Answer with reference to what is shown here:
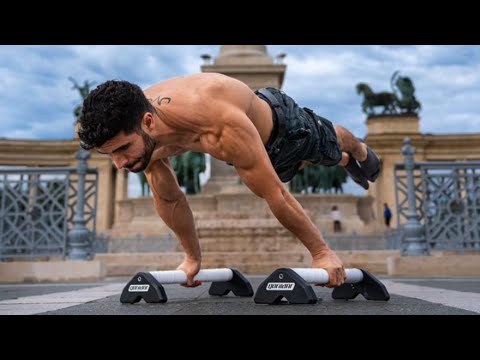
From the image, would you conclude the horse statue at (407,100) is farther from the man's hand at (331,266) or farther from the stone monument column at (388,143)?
the man's hand at (331,266)

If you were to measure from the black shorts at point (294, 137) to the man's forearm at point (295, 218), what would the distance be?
1.50 ft

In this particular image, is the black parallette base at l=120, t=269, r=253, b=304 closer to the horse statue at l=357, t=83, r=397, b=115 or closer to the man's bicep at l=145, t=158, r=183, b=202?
the man's bicep at l=145, t=158, r=183, b=202

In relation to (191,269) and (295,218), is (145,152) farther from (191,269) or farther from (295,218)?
(191,269)

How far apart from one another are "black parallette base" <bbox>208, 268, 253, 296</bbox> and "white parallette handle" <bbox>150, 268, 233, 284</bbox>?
4cm

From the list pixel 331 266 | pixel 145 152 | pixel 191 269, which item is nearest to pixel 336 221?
pixel 191 269

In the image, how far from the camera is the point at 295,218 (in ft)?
8.23

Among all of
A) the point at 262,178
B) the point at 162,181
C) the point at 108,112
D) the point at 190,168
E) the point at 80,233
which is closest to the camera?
the point at 108,112

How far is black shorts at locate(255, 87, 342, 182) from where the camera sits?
9.37 feet

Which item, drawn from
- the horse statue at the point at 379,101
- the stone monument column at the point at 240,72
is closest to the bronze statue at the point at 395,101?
the horse statue at the point at 379,101

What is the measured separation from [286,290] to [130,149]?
3.26 feet

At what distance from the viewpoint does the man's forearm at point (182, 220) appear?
9.69ft

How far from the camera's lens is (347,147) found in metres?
3.56
